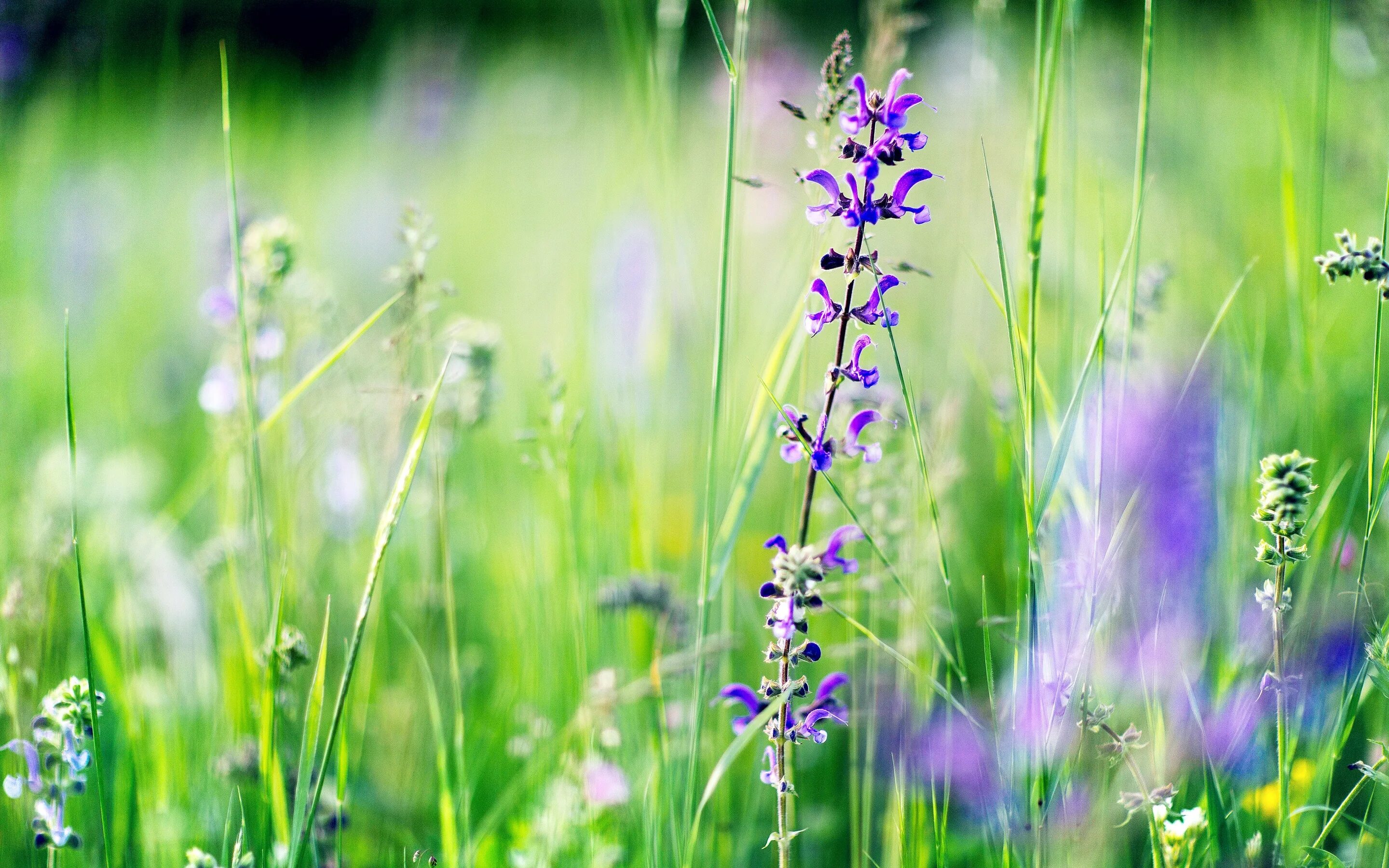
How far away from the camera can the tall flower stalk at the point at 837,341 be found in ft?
3.22

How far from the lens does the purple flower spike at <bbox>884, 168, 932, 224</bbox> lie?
3.42ft

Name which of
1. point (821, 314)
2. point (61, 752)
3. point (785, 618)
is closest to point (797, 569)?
point (785, 618)

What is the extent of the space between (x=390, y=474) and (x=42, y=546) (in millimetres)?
639

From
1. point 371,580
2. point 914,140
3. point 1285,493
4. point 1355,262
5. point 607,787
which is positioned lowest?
point 607,787

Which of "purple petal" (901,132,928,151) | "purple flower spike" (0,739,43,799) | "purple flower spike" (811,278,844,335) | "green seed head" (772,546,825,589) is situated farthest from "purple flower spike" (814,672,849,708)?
"purple flower spike" (0,739,43,799)

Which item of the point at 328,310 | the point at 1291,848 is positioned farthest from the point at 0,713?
the point at 1291,848

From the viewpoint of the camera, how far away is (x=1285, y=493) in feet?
3.19

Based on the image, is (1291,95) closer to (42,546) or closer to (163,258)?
(42,546)

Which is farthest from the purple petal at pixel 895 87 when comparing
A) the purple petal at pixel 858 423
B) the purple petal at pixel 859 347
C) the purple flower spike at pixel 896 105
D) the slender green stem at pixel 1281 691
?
the slender green stem at pixel 1281 691

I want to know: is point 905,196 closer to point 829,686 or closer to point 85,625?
point 829,686

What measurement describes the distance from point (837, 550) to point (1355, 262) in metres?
0.67

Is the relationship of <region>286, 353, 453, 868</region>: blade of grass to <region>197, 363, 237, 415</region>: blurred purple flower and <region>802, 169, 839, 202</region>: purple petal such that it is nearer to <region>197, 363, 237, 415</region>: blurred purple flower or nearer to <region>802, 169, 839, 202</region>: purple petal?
<region>802, 169, 839, 202</region>: purple petal

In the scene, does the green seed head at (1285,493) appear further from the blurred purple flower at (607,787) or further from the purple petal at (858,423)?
the blurred purple flower at (607,787)

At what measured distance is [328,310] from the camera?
198 cm
